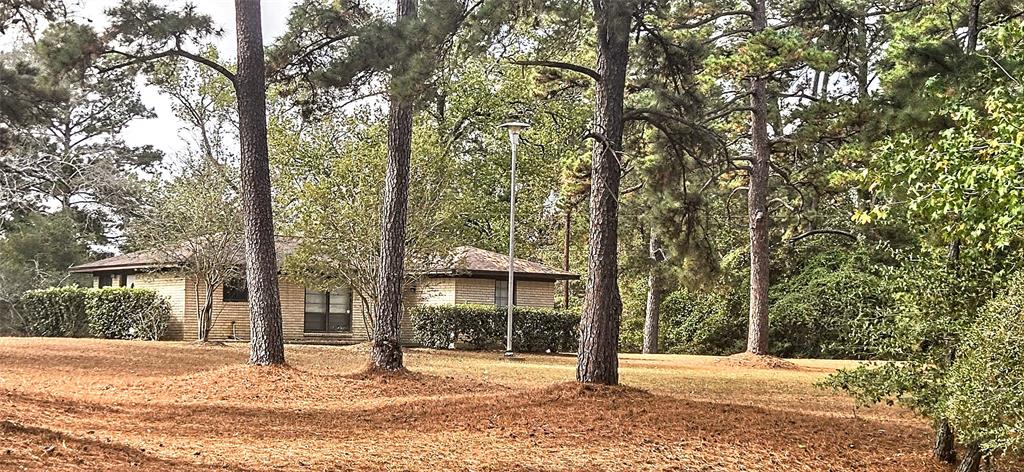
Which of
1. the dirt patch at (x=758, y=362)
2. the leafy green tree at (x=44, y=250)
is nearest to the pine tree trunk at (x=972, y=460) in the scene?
the dirt patch at (x=758, y=362)

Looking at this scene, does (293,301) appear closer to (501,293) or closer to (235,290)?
(235,290)

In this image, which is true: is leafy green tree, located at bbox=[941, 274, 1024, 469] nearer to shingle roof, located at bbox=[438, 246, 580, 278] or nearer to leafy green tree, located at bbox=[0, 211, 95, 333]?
shingle roof, located at bbox=[438, 246, 580, 278]

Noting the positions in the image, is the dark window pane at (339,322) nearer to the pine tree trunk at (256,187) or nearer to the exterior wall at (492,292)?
the exterior wall at (492,292)

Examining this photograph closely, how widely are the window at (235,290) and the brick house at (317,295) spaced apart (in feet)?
0.09

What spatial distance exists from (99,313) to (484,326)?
9716mm

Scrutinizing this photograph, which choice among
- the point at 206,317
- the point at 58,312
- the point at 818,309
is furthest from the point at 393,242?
the point at 818,309

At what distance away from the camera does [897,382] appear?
8.34 metres

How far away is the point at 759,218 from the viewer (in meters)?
22.1

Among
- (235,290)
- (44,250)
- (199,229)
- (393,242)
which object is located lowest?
(235,290)

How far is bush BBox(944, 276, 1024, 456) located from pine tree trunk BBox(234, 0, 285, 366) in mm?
9743

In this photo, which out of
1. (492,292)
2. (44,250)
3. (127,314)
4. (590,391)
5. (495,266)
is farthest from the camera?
(44,250)

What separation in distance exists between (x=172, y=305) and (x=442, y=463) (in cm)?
2058

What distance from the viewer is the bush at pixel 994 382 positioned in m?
6.57

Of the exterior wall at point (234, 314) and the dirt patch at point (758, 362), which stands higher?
the exterior wall at point (234, 314)
